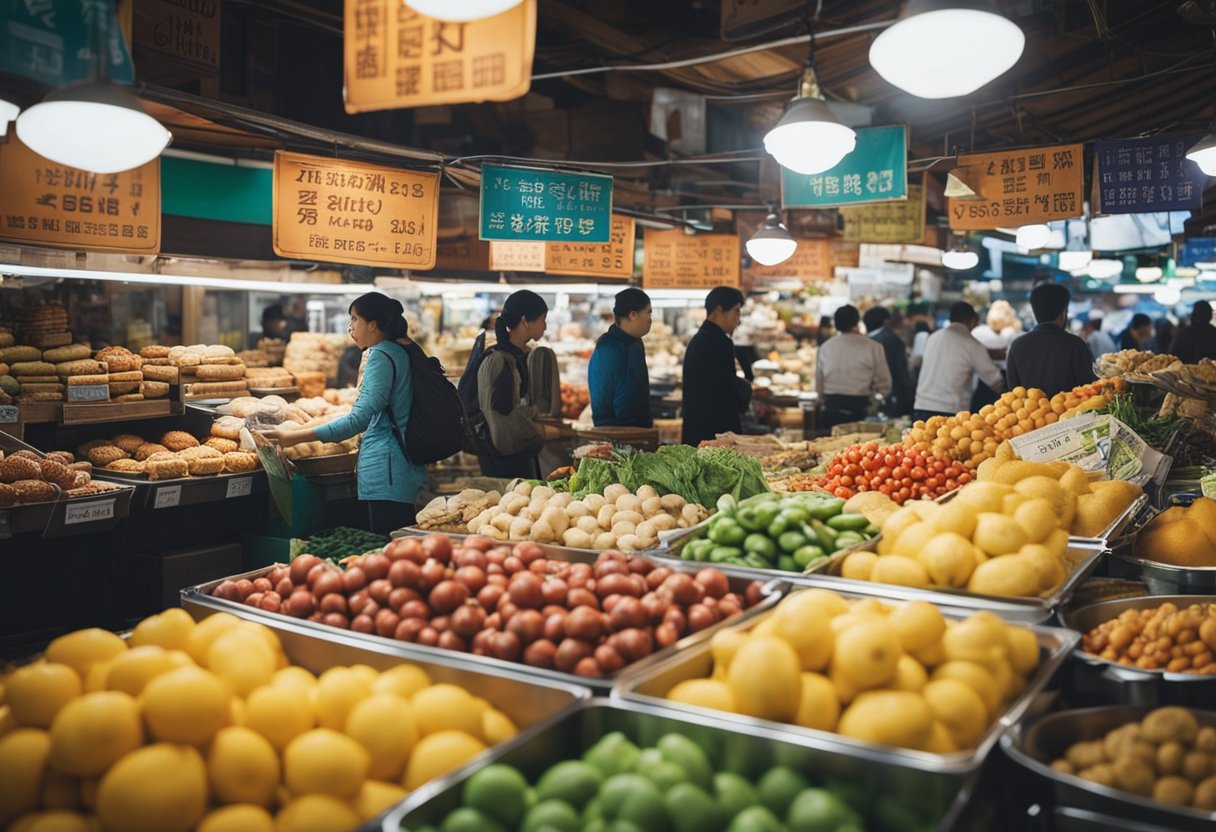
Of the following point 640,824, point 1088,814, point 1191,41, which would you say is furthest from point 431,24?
point 1191,41

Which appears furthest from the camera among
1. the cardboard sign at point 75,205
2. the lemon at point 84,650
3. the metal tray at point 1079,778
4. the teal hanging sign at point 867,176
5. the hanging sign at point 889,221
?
the hanging sign at point 889,221

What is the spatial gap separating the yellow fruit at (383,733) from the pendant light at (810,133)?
3.63 metres

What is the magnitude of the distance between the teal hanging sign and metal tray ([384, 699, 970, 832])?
6.33 metres

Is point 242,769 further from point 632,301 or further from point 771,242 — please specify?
point 771,242

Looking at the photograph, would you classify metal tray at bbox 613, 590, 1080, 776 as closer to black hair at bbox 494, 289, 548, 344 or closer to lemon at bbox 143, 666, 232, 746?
lemon at bbox 143, 666, 232, 746

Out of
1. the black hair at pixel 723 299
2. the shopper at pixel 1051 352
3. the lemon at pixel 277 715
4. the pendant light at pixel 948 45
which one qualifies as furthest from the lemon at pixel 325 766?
the shopper at pixel 1051 352

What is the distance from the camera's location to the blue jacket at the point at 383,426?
18.3ft

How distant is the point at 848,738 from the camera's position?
6.93ft

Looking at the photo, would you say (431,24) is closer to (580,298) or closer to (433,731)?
(433,731)

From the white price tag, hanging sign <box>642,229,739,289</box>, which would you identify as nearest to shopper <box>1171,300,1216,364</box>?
hanging sign <box>642,229,739,289</box>

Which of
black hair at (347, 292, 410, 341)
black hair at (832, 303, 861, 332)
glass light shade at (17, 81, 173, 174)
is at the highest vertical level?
glass light shade at (17, 81, 173, 174)

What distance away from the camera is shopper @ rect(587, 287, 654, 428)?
7285 millimetres

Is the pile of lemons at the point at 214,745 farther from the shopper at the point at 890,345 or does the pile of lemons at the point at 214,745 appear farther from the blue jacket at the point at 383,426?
the shopper at the point at 890,345

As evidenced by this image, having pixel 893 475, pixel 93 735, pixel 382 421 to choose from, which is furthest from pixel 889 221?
pixel 93 735
